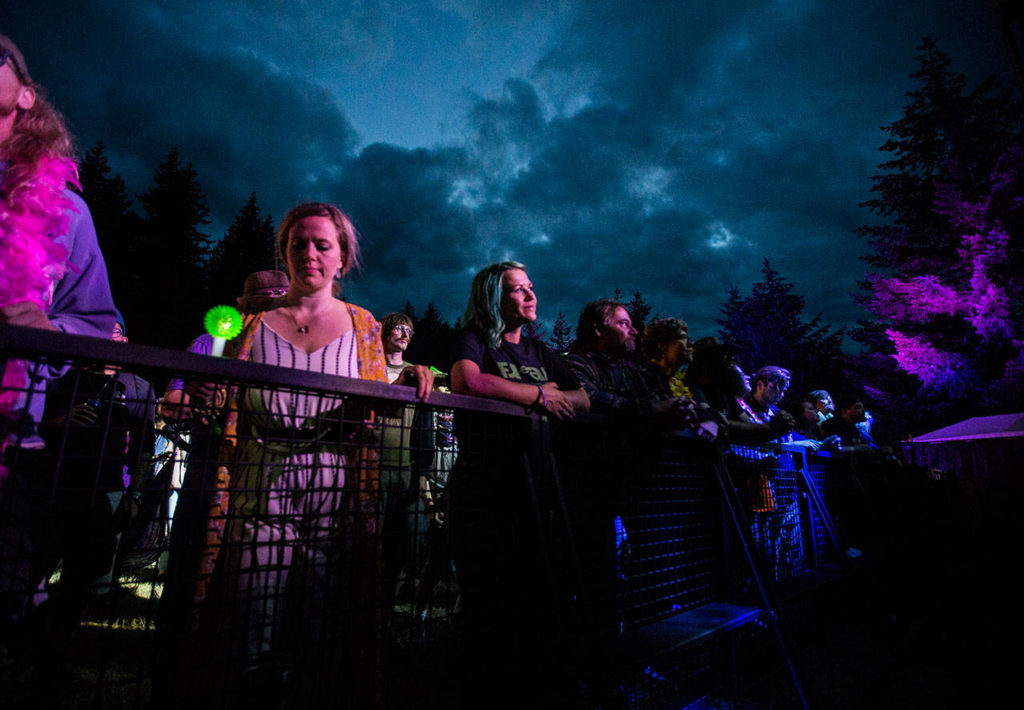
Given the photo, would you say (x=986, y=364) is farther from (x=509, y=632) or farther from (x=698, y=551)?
(x=509, y=632)

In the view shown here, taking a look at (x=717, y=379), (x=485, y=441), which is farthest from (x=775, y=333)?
(x=485, y=441)

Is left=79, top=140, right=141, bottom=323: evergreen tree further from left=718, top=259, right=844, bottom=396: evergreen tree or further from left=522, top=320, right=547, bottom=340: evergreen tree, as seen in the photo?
left=718, top=259, right=844, bottom=396: evergreen tree

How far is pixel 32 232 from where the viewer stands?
1464 mm

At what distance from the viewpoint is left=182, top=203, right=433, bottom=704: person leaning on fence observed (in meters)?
1.36

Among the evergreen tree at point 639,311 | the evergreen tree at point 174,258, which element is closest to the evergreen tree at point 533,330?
the evergreen tree at point 639,311

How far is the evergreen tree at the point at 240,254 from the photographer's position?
93.1 ft

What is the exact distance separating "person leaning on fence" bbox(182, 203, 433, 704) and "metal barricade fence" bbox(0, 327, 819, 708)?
1 centimetres

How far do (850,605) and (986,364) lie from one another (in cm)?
1345

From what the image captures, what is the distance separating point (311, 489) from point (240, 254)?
32.8 m

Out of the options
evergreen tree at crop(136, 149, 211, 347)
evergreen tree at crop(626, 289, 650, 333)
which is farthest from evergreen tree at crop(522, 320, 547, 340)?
evergreen tree at crop(136, 149, 211, 347)

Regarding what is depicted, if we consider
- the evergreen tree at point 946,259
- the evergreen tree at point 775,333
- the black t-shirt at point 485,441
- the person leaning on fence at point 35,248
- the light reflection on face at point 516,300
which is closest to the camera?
the person leaning on fence at point 35,248

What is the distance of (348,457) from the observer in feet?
5.69

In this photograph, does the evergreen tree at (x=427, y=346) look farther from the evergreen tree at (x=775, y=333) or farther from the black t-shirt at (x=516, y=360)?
the black t-shirt at (x=516, y=360)

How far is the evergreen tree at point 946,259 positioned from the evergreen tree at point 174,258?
92.0 ft
